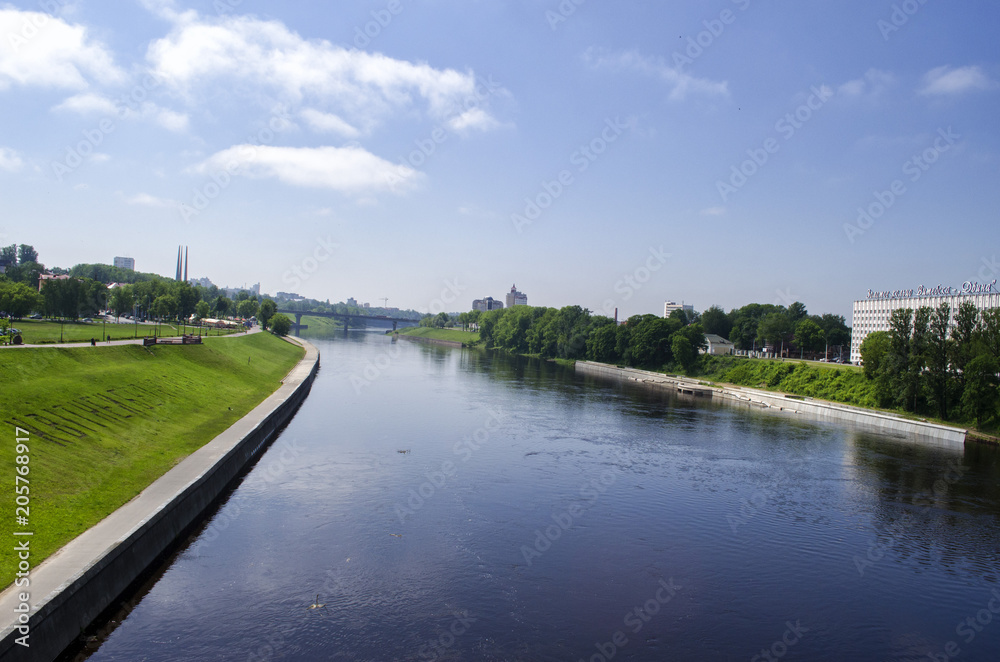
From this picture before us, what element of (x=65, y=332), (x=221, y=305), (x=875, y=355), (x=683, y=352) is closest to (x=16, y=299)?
(x=65, y=332)

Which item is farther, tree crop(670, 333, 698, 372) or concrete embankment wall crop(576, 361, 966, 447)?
tree crop(670, 333, 698, 372)

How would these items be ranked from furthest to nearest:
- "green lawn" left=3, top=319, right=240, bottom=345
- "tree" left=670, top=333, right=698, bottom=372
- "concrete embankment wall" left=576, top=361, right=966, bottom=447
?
"tree" left=670, top=333, right=698, bottom=372, "concrete embankment wall" left=576, top=361, right=966, bottom=447, "green lawn" left=3, top=319, right=240, bottom=345

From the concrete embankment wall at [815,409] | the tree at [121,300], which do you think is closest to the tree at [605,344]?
the concrete embankment wall at [815,409]

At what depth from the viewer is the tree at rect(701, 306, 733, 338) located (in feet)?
430

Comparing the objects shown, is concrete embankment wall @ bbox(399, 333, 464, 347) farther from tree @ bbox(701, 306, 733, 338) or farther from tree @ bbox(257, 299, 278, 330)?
tree @ bbox(701, 306, 733, 338)

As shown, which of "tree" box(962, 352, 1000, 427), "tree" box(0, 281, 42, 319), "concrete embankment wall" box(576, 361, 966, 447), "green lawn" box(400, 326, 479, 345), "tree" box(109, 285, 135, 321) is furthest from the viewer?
"green lawn" box(400, 326, 479, 345)

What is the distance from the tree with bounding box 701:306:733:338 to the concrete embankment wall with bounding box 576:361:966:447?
41996mm

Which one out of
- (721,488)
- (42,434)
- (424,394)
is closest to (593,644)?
(721,488)

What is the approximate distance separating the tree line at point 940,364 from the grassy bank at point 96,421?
55.3m

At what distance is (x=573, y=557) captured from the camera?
20234mm

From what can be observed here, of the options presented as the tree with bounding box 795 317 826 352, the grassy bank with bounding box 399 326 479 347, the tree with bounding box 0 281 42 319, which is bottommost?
the grassy bank with bounding box 399 326 479 347

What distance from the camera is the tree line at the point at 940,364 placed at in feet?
166

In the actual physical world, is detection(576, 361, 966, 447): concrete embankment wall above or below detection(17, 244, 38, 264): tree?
below

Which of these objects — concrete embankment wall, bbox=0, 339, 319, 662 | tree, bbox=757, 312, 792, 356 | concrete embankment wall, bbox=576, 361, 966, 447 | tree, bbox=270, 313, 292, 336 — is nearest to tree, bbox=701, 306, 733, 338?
tree, bbox=757, 312, 792, 356
